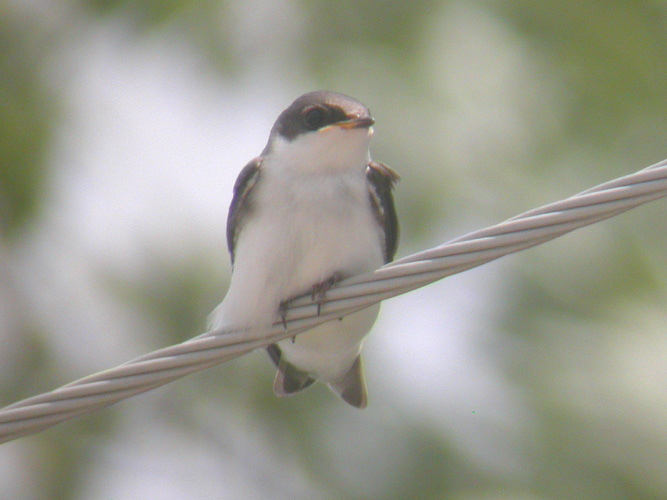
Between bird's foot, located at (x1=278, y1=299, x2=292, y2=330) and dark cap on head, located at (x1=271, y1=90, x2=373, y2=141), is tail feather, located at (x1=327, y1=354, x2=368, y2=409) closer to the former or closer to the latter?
bird's foot, located at (x1=278, y1=299, x2=292, y2=330)

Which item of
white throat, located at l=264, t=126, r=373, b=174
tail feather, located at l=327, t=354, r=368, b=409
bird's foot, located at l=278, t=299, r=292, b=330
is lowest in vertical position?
tail feather, located at l=327, t=354, r=368, b=409

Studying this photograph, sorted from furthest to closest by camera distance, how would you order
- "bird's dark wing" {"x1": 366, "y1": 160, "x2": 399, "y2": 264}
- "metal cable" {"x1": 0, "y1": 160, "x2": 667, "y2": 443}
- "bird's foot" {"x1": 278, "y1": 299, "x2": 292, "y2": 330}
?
"bird's dark wing" {"x1": 366, "y1": 160, "x2": 399, "y2": 264}
"bird's foot" {"x1": 278, "y1": 299, "x2": 292, "y2": 330}
"metal cable" {"x1": 0, "y1": 160, "x2": 667, "y2": 443}

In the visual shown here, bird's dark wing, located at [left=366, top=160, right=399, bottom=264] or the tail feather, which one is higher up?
bird's dark wing, located at [left=366, top=160, right=399, bottom=264]

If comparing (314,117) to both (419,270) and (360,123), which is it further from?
(419,270)

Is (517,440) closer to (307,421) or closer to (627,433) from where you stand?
(627,433)

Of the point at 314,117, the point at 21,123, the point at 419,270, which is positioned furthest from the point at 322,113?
the point at 21,123

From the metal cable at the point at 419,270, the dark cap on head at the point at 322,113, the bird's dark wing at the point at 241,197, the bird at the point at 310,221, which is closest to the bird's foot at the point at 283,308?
the bird at the point at 310,221

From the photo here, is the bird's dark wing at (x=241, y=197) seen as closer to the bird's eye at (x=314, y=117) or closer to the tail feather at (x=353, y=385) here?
the bird's eye at (x=314, y=117)

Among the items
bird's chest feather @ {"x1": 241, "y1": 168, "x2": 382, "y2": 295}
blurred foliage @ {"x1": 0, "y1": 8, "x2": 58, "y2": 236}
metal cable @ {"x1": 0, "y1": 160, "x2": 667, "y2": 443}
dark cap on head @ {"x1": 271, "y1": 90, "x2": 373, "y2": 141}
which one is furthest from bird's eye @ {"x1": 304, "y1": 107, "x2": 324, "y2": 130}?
blurred foliage @ {"x1": 0, "y1": 8, "x2": 58, "y2": 236}
